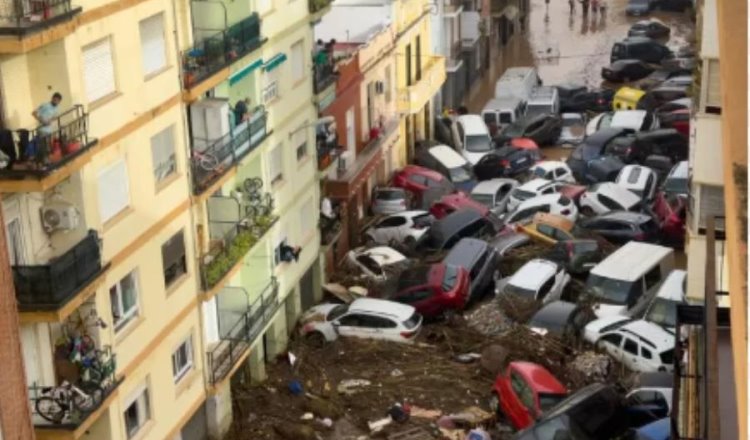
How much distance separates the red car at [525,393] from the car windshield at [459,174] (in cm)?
1778

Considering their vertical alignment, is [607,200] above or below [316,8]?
below

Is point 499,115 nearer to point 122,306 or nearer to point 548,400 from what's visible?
point 548,400

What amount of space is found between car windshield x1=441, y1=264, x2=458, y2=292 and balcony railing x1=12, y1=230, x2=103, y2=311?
15.8 meters

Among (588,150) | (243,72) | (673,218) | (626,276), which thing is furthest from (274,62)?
(588,150)

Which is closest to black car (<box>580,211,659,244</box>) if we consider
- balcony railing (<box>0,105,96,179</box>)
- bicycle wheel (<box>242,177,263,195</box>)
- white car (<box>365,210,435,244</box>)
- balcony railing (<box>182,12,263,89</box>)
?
white car (<box>365,210,435,244</box>)

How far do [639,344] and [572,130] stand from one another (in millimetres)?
25143

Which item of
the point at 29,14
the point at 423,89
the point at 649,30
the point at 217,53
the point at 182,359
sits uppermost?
the point at 29,14

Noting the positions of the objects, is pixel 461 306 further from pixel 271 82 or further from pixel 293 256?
pixel 271 82

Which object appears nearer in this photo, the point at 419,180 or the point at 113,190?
the point at 113,190

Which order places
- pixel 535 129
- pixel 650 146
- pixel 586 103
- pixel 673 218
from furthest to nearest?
pixel 586 103 < pixel 535 129 < pixel 650 146 < pixel 673 218

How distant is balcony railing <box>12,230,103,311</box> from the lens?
60.4 feet

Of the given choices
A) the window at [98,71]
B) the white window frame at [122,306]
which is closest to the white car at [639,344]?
the white window frame at [122,306]

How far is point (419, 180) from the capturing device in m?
44.2

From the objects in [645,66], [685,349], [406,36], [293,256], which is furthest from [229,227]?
[645,66]
